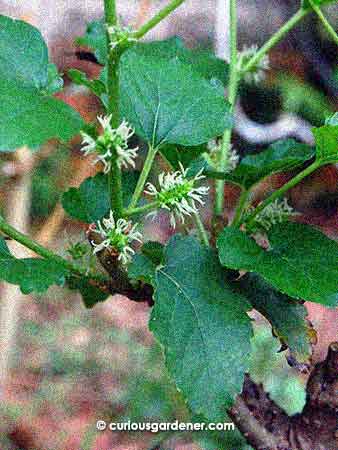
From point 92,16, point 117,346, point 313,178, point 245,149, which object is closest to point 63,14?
point 92,16

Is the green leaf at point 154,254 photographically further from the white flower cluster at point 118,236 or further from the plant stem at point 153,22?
the plant stem at point 153,22

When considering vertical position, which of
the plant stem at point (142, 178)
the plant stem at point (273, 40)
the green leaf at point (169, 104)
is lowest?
the plant stem at point (142, 178)

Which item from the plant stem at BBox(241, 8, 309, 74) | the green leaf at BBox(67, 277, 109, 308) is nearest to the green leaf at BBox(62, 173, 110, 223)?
the green leaf at BBox(67, 277, 109, 308)

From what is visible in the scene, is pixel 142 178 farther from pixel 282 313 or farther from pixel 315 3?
pixel 315 3

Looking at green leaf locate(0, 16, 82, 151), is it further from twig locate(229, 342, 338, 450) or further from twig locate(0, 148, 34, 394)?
twig locate(0, 148, 34, 394)

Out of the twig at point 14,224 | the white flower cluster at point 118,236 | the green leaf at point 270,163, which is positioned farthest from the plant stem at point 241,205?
the twig at point 14,224

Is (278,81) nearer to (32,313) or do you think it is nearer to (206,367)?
(32,313)
